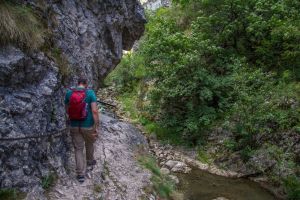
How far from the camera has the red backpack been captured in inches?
275

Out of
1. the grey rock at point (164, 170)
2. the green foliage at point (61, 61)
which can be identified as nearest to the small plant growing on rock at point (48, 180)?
Result: the green foliage at point (61, 61)

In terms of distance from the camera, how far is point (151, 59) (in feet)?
54.4

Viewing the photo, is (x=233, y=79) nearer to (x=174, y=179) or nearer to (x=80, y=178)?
(x=174, y=179)

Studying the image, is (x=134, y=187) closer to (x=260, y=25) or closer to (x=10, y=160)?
(x=10, y=160)

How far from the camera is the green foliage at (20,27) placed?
22.0 ft

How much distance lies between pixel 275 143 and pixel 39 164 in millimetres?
9008

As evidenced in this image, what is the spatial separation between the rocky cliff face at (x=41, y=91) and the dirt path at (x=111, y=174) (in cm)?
48

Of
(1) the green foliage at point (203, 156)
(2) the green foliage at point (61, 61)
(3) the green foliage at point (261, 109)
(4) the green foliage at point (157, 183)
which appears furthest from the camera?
(1) the green foliage at point (203, 156)

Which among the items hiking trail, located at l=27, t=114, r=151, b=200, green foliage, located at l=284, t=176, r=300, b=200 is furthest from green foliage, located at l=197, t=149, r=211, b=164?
green foliage, located at l=284, t=176, r=300, b=200

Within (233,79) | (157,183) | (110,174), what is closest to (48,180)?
(110,174)

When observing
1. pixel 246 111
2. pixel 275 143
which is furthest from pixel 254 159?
pixel 246 111

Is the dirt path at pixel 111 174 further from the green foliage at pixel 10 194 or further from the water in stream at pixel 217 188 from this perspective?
the water in stream at pixel 217 188

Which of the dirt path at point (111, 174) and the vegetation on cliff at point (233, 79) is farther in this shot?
the vegetation on cliff at point (233, 79)

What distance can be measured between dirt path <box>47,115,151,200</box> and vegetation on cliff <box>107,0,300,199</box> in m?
4.24
